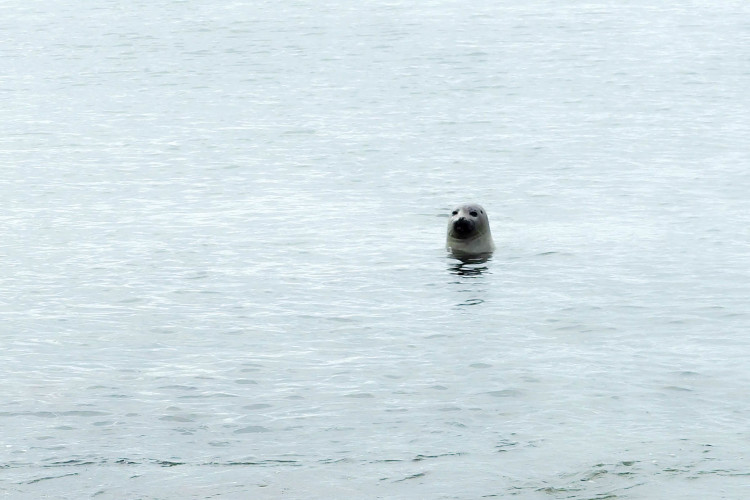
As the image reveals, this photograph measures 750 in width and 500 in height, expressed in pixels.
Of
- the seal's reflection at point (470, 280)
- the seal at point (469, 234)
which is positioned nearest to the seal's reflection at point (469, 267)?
the seal's reflection at point (470, 280)

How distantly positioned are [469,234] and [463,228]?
13 centimetres

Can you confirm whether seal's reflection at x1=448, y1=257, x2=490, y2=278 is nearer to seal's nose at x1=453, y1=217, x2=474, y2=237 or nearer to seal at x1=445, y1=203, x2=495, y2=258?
seal at x1=445, y1=203, x2=495, y2=258

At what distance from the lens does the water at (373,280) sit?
44.1ft

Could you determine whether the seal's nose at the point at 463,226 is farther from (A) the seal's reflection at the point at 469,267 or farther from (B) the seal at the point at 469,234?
(A) the seal's reflection at the point at 469,267

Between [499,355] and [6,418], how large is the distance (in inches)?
220

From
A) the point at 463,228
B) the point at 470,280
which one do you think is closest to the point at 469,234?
the point at 463,228

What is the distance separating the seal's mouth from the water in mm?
534

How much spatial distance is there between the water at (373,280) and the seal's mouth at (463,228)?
Result: 0.53m

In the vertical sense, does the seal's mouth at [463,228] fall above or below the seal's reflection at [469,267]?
above

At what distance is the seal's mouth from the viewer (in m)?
21.8

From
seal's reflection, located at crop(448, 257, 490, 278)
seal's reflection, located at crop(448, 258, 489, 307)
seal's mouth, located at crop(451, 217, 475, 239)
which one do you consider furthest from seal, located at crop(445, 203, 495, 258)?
seal's reflection, located at crop(448, 258, 489, 307)

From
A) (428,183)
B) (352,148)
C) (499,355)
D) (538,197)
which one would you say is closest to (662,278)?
(499,355)

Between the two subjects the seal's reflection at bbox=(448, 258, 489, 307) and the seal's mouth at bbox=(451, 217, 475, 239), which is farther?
the seal's mouth at bbox=(451, 217, 475, 239)

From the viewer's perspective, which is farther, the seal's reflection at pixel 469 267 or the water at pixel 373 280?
the seal's reflection at pixel 469 267
